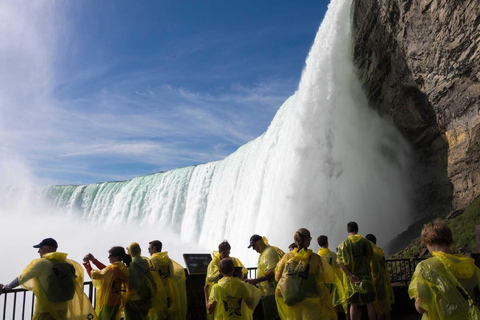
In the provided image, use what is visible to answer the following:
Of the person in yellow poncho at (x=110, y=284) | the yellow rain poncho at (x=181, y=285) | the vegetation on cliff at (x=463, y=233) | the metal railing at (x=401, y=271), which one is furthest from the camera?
the vegetation on cliff at (x=463, y=233)

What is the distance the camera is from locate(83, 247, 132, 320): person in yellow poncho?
17.6 ft

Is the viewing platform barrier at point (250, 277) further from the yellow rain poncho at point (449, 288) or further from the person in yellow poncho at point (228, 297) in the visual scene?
the yellow rain poncho at point (449, 288)

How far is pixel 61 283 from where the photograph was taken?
15.8ft

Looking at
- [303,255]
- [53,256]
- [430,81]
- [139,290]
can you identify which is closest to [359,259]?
[303,255]

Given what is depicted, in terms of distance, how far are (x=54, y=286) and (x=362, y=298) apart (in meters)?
3.97

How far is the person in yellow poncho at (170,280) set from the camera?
602 centimetres

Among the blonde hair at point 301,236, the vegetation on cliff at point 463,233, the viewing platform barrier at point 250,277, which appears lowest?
the viewing platform barrier at point 250,277

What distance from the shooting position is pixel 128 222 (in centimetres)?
4053

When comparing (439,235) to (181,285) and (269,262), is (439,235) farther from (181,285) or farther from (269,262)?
(181,285)

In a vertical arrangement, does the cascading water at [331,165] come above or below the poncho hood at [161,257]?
above

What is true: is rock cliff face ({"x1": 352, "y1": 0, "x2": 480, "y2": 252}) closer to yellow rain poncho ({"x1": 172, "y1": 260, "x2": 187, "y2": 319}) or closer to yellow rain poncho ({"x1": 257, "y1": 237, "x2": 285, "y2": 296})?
yellow rain poncho ({"x1": 257, "y1": 237, "x2": 285, "y2": 296})

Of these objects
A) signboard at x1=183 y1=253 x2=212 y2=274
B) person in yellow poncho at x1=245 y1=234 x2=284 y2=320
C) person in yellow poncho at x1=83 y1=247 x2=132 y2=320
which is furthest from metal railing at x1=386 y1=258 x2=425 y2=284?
person in yellow poncho at x1=83 y1=247 x2=132 y2=320

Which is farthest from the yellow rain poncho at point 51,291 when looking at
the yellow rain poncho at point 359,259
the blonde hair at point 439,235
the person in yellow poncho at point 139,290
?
the blonde hair at point 439,235

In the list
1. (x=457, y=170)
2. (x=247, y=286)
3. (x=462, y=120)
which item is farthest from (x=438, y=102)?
(x=247, y=286)
